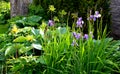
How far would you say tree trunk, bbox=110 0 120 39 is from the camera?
627 cm

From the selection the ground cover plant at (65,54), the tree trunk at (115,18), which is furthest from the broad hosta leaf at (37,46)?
the tree trunk at (115,18)

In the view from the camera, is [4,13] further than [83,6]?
Yes

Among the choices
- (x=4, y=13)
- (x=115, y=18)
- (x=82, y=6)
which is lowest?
(x=4, y=13)

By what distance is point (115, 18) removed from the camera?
6.31 meters

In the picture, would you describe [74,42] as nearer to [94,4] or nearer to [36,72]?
[36,72]

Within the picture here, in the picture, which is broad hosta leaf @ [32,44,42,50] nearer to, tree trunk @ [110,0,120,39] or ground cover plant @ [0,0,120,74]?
ground cover plant @ [0,0,120,74]

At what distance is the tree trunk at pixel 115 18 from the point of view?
247 inches

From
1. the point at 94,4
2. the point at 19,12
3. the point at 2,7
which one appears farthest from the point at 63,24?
the point at 2,7

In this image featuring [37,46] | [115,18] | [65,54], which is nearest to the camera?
[65,54]

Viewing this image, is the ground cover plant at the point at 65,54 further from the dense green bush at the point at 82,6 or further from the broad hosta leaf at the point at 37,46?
the dense green bush at the point at 82,6

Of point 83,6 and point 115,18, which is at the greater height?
point 83,6

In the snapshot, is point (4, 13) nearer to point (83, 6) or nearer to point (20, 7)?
point (20, 7)

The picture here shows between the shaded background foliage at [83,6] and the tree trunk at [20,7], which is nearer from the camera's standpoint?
the shaded background foliage at [83,6]

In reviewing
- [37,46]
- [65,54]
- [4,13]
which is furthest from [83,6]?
[4,13]
